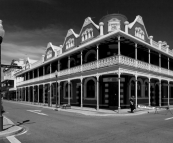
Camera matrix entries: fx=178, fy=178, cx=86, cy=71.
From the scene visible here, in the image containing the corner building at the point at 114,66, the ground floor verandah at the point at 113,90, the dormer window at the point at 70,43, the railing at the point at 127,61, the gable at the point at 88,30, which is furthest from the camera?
the dormer window at the point at 70,43

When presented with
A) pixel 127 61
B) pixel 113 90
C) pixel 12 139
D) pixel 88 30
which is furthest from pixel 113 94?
pixel 12 139

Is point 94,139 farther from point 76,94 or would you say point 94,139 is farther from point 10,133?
point 76,94

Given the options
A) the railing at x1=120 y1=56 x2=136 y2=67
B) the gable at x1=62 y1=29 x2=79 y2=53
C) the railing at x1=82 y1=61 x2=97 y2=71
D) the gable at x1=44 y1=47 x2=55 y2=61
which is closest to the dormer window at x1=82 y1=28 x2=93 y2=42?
the gable at x1=62 y1=29 x2=79 y2=53

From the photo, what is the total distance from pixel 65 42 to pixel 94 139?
2040cm

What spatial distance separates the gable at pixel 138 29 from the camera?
19286mm

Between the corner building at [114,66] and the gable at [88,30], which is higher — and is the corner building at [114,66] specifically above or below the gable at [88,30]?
below

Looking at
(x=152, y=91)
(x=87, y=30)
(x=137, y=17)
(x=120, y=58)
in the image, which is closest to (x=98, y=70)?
(x=120, y=58)

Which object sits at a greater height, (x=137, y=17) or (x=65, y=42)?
(x=137, y=17)

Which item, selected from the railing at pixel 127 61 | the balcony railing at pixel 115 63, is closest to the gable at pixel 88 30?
the balcony railing at pixel 115 63

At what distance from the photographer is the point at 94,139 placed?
256 inches

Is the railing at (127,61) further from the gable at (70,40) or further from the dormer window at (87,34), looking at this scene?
the gable at (70,40)

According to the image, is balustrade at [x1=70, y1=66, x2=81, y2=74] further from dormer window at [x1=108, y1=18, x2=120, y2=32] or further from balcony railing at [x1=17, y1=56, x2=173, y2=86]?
dormer window at [x1=108, y1=18, x2=120, y2=32]

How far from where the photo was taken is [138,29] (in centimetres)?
2027

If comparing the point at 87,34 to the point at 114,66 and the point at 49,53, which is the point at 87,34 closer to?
the point at 114,66
